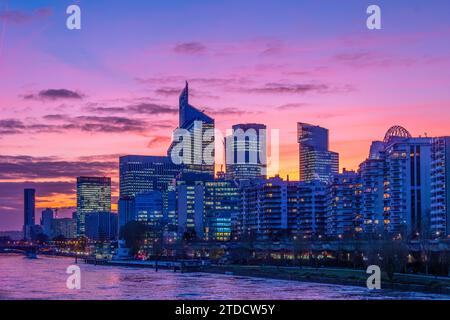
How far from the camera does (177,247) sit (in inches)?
3157

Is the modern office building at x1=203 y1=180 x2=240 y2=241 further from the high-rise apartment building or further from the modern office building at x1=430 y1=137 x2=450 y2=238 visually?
the modern office building at x1=430 y1=137 x2=450 y2=238

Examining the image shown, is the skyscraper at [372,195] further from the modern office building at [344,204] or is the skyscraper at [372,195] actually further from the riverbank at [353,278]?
the riverbank at [353,278]

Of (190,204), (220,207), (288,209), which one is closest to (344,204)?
(288,209)

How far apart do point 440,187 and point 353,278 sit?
2540cm

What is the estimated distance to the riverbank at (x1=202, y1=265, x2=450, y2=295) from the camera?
27.2 metres

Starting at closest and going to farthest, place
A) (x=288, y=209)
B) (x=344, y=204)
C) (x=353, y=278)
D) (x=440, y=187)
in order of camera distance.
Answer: (x=353, y=278) → (x=440, y=187) → (x=344, y=204) → (x=288, y=209)

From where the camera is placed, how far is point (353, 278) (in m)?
33.7

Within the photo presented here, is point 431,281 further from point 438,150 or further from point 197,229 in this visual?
point 197,229

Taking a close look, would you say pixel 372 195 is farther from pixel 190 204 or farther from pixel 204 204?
pixel 190 204

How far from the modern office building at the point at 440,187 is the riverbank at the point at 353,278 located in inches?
613

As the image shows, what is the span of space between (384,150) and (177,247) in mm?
24208

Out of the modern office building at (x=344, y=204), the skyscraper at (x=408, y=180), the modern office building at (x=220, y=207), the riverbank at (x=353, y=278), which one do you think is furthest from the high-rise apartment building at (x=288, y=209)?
the riverbank at (x=353, y=278)

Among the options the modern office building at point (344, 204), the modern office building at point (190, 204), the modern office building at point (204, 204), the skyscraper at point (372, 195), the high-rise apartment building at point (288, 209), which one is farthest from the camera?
the modern office building at point (190, 204)

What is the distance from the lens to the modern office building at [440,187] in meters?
55.1
